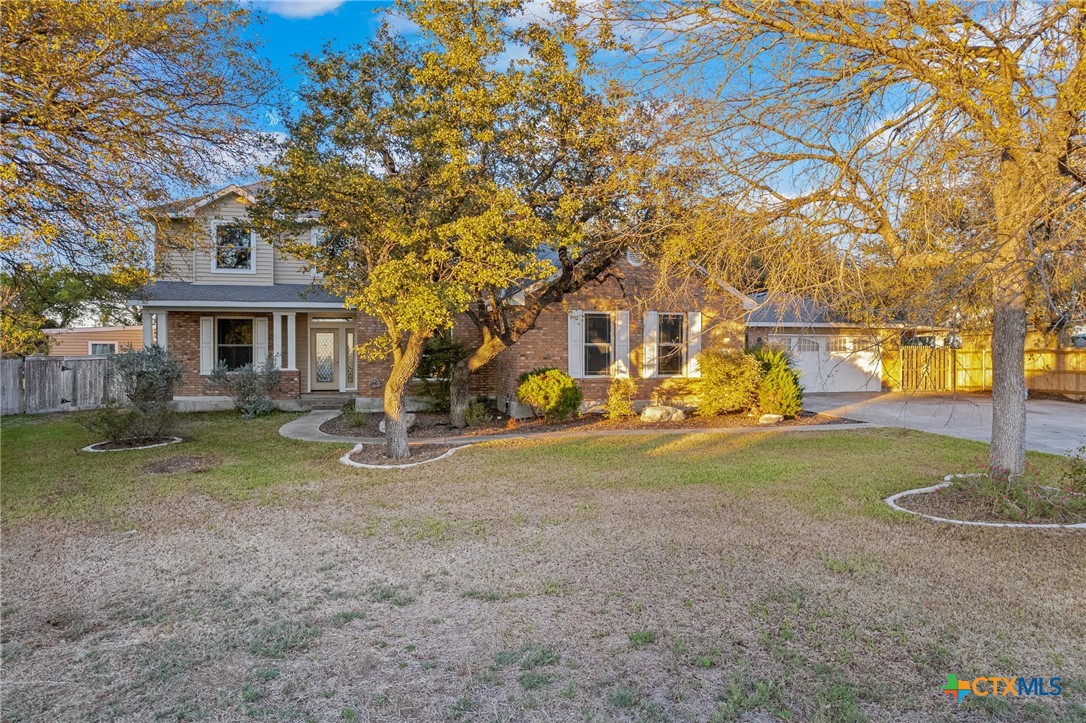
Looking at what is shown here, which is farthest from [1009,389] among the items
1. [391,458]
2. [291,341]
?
[291,341]

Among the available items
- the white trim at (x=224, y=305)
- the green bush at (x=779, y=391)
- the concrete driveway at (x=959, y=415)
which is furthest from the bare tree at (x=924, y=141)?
the white trim at (x=224, y=305)

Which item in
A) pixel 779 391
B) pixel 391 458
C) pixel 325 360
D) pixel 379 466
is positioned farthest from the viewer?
pixel 325 360

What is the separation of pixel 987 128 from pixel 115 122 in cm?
821

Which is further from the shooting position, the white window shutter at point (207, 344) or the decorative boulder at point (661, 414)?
the white window shutter at point (207, 344)

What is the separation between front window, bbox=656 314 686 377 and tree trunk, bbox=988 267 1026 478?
9.19 m

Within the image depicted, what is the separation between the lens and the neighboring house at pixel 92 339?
28445 mm

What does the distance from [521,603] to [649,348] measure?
11.7m

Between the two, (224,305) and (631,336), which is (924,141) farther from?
(224,305)

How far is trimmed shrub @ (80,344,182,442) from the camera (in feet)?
33.7

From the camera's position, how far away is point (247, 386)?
49.2ft

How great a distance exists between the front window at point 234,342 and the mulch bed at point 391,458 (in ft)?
25.6

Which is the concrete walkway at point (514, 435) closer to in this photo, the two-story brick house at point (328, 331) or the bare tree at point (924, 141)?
the two-story brick house at point (328, 331)

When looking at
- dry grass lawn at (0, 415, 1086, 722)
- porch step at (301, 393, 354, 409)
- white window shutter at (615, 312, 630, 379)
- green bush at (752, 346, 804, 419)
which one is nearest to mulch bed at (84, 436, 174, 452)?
dry grass lawn at (0, 415, 1086, 722)

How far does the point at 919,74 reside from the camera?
537cm
